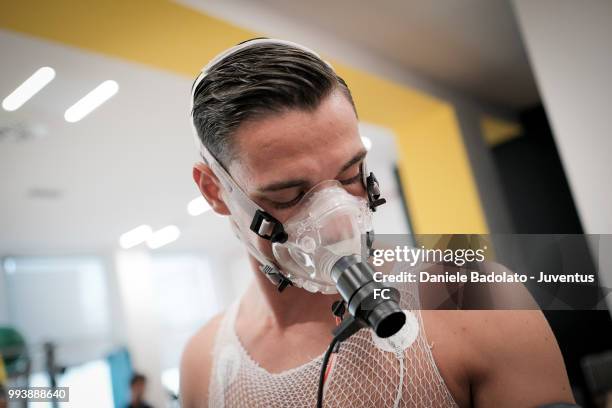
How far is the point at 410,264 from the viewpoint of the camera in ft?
2.56

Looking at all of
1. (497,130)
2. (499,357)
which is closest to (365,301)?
(499,357)

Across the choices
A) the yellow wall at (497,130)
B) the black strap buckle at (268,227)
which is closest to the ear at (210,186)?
the black strap buckle at (268,227)

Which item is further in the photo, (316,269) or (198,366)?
(198,366)

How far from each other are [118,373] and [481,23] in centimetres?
269

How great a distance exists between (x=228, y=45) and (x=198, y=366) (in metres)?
1.36

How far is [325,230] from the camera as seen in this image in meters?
0.78

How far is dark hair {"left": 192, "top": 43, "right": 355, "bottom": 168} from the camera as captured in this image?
780mm

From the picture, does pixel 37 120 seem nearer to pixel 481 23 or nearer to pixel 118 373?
pixel 118 373

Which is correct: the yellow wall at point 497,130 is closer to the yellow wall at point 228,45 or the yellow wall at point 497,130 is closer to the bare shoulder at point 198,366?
the yellow wall at point 228,45

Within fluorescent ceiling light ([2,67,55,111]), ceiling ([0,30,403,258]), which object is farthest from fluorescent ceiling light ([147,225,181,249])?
fluorescent ceiling light ([2,67,55,111])

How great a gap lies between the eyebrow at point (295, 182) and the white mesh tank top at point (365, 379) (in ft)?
0.72

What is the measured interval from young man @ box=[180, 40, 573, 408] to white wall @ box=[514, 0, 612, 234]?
4.81 ft

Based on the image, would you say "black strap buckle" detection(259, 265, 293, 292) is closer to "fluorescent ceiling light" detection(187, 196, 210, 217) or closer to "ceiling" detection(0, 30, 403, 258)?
"ceiling" detection(0, 30, 403, 258)

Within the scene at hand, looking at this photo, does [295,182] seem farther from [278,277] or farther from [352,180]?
[278,277]
